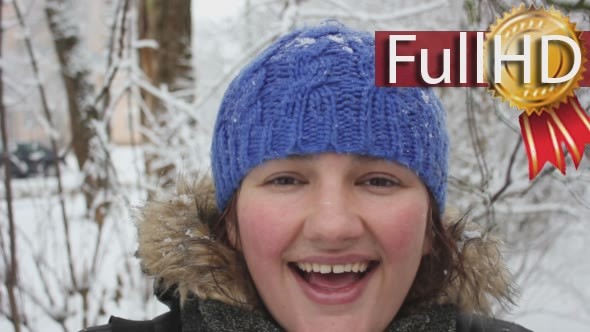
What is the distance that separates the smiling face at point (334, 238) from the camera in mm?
1201

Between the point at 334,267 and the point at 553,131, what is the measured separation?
0.72m

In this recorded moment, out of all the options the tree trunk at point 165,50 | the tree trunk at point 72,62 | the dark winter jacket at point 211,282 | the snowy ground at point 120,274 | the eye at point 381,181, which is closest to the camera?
the eye at point 381,181

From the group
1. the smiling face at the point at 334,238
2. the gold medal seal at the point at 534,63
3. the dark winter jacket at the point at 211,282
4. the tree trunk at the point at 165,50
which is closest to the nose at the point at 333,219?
the smiling face at the point at 334,238

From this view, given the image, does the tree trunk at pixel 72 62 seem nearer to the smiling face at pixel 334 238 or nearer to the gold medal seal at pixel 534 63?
the smiling face at pixel 334 238

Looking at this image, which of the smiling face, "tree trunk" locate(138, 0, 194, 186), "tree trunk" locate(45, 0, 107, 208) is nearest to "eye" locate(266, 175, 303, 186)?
the smiling face

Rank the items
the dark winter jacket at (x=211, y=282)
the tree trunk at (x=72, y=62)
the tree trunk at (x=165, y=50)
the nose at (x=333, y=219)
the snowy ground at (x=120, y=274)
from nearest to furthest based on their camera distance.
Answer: the nose at (x=333, y=219) → the dark winter jacket at (x=211, y=282) → the snowy ground at (x=120, y=274) → the tree trunk at (x=165, y=50) → the tree trunk at (x=72, y=62)

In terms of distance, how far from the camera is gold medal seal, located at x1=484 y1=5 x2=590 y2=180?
135 centimetres

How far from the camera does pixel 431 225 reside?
143cm

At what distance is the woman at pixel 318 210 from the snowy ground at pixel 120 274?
5.59ft

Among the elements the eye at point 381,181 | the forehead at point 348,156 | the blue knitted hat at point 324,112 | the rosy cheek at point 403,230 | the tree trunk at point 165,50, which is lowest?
the rosy cheek at point 403,230

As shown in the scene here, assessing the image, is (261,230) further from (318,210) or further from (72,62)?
(72,62)

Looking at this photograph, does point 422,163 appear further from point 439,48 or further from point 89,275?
point 89,275

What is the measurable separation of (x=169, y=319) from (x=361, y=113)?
77 cm

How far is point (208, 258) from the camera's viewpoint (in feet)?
4.67
